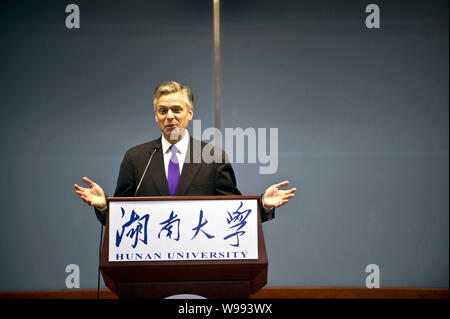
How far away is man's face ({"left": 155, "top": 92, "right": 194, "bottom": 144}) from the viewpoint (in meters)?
1.82

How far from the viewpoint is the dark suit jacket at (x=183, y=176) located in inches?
68.0

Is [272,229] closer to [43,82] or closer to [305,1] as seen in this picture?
[305,1]

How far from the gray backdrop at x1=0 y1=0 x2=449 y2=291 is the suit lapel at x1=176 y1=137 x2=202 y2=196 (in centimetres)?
136

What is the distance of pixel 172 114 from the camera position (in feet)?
5.98

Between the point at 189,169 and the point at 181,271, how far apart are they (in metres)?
0.55

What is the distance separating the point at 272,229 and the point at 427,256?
122 cm

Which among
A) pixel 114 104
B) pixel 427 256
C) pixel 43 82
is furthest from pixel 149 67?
pixel 427 256

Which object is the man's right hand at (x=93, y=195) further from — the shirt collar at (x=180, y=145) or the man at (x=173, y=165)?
the shirt collar at (x=180, y=145)

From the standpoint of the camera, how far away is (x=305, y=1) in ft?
10.6
